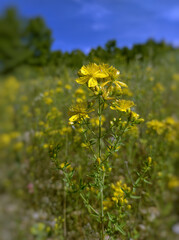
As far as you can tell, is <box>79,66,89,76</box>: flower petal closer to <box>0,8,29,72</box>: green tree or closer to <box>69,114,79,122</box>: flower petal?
<box>69,114,79,122</box>: flower petal

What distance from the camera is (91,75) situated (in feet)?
2.98

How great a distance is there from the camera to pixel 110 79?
918 millimetres

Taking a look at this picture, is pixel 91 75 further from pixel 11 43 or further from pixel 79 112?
pixel 11 43

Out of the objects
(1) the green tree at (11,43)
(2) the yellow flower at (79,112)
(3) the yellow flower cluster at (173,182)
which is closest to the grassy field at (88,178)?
(3) the yellow flower cluster at (173,182)

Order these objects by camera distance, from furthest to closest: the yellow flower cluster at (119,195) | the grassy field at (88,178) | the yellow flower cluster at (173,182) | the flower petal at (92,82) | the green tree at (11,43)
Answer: the green tree at (11,43), the yellow flower cluster at (173,182), the grassy field at (88,178), the yellow flower cluster at (119,195), the flower petal at (92,82)

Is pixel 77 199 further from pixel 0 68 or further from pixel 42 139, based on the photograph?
pixel 0 68

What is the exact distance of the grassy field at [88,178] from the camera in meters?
1.18

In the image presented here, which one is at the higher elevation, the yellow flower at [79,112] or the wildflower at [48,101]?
the wildflower at [48,101]

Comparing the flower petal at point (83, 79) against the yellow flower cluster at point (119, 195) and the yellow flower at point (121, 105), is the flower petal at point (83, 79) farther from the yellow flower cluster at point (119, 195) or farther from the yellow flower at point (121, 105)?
the yellow flower cluster at point (119, 195)

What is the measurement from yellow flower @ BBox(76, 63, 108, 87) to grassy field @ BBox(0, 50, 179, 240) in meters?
0.12

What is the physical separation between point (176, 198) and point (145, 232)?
30.9 inches

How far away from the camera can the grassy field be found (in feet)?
3.88

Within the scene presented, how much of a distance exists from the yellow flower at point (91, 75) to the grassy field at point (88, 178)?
12 cm

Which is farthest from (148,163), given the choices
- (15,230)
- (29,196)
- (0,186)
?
(0,186)
